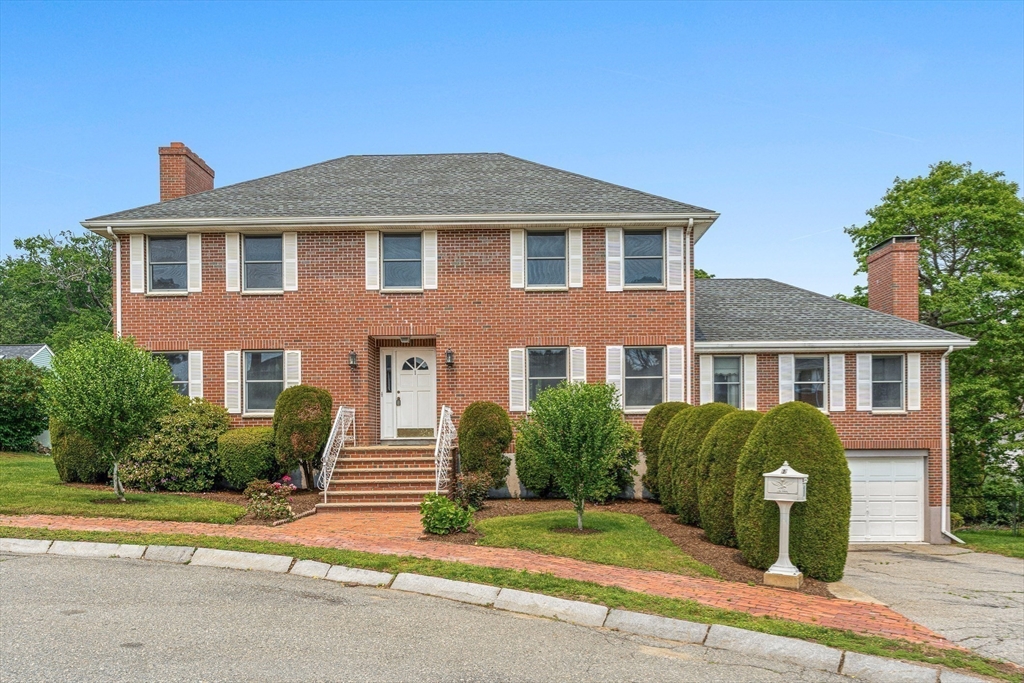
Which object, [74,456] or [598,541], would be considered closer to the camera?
[598,541]

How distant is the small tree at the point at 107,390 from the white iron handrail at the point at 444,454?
459 cm

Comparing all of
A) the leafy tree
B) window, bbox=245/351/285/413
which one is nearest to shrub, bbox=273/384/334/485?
window, bbox=245/351/285/413

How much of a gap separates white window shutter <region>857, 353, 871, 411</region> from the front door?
9.82 m

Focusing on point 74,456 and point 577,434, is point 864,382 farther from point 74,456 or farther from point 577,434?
point 74,456

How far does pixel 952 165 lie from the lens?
1213 inches

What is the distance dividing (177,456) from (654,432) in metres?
9.12

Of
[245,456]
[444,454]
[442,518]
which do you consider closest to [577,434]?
[442,518]

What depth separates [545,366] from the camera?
58.5 feet

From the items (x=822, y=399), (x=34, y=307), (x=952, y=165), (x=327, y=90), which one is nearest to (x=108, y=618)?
(x=327, y=90)

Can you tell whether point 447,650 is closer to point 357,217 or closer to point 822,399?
point 357,217

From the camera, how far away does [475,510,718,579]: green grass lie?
9930mm

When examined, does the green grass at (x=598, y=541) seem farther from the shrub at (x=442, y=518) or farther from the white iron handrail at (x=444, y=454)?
the white iron handrail at (x=444, y=454)

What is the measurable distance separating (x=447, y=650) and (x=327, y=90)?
13524 mm

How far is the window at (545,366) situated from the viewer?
58.5 ft
